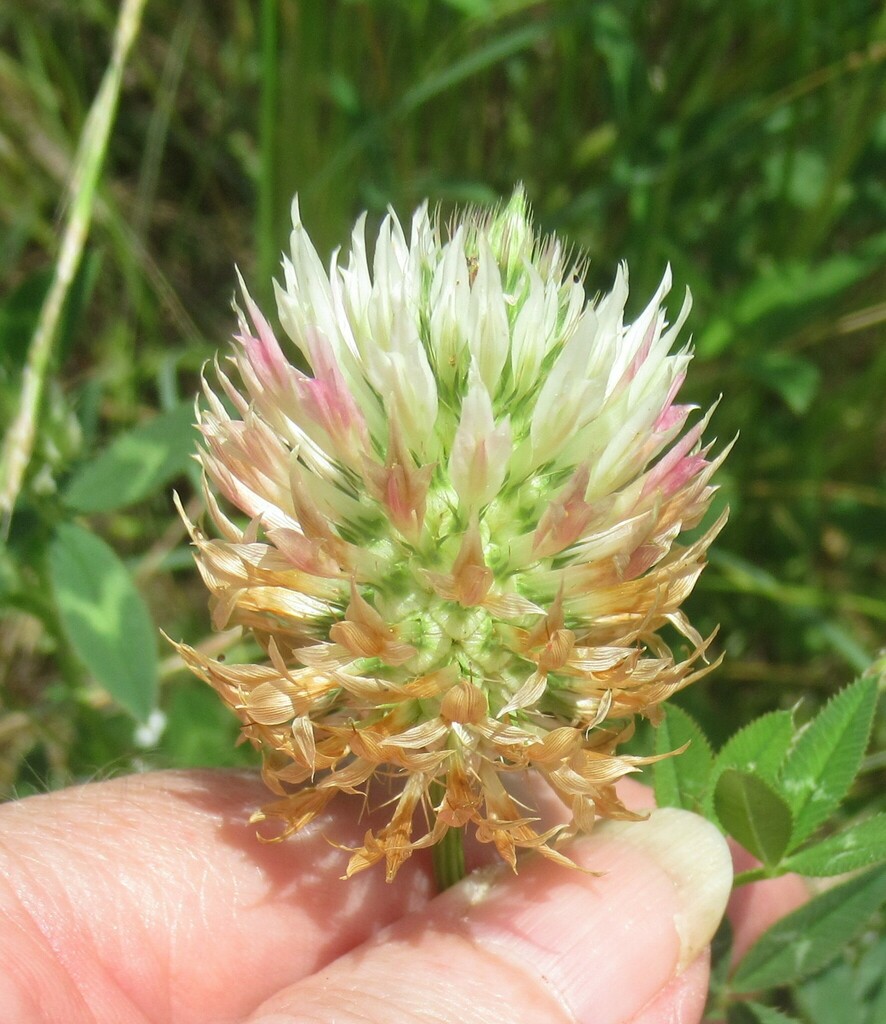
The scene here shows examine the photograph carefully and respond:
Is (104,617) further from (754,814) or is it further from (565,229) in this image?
(565,229)

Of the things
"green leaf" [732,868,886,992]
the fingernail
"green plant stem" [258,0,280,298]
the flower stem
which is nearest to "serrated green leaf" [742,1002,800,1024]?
"green leaf" [732,868,886,992]

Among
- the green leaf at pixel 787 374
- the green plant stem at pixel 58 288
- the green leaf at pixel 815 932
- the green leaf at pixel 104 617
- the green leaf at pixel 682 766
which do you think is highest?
the green plant stem at pixel 58 288

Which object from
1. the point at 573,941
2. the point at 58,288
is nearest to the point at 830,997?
the point at 573,941

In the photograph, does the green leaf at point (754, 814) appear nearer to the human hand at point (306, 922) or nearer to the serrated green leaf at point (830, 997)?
the human hand at point (306, 922)

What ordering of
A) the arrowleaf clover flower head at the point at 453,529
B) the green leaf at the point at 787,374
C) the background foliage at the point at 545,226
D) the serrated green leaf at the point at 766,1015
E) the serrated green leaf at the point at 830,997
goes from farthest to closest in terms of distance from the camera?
the green leaf at the point at 787,374, the background foliage at the point at 545,226, the serrated green leaf at the point at 830,997, the serrated green leaf at the point at 766,1015, the arrowleaf clover flower head at the point at 453,529

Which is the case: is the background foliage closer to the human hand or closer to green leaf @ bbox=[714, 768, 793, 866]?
the human hand

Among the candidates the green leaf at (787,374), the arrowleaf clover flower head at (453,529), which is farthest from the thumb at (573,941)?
the green leaf at (787,374)
